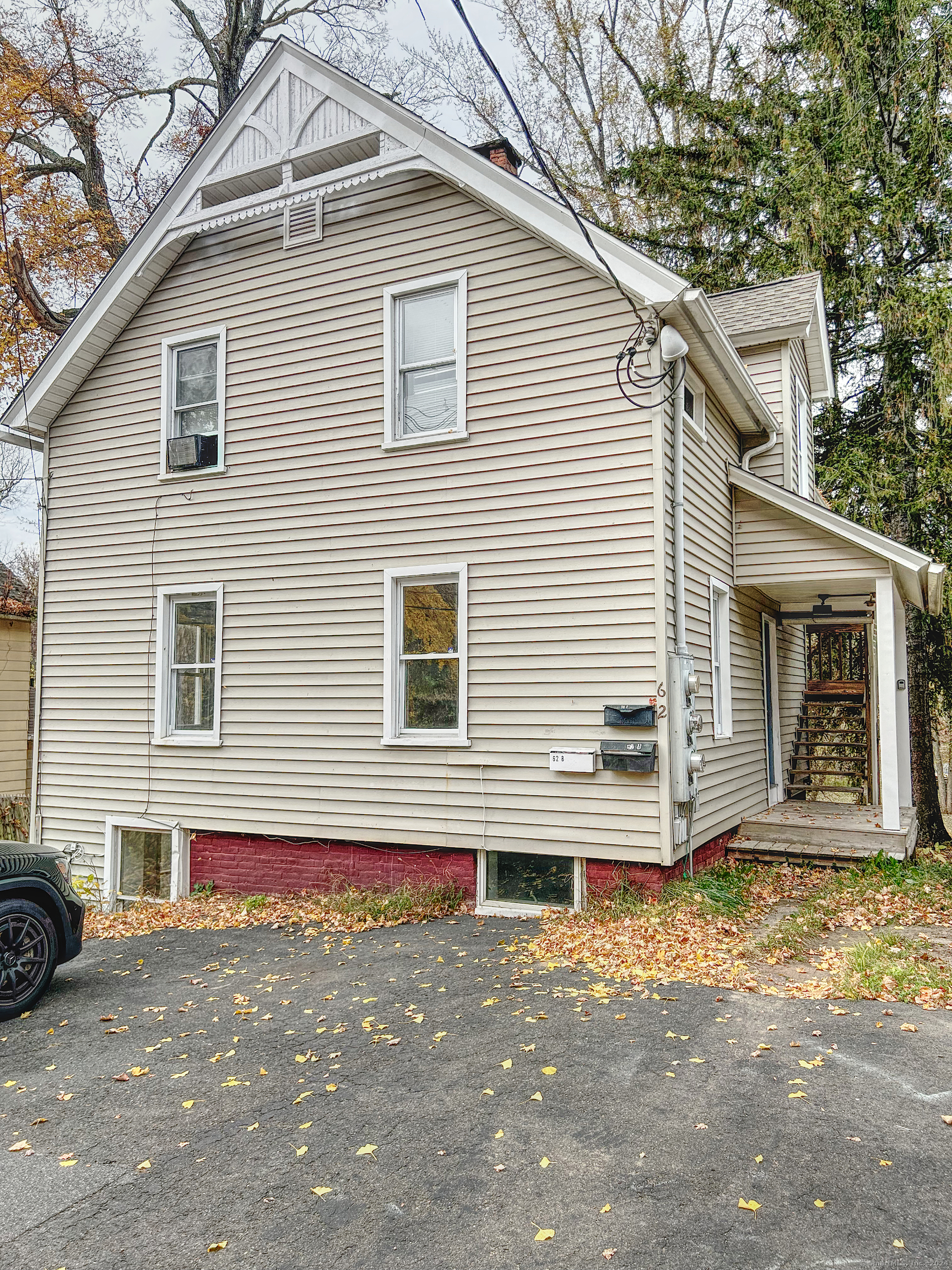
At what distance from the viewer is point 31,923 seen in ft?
21.1

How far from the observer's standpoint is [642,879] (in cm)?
799

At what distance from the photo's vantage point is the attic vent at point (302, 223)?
10.1 metres

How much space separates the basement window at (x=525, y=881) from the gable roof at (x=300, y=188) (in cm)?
520

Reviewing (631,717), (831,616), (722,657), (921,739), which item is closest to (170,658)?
(631,717)

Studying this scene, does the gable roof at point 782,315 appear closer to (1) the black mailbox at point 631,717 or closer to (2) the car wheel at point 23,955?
(1) the black mailbox at point 631,717

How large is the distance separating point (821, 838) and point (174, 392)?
9286mm

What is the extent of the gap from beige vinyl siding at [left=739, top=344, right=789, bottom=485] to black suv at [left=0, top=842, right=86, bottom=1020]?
9744 mm

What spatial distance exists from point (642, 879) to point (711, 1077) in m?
3.31

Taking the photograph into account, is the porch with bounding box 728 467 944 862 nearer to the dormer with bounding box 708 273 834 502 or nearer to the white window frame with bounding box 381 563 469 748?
the dormer with bounding box 708 273 834 502

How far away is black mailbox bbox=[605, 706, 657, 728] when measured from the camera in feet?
26.0

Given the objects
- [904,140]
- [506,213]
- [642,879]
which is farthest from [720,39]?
[642,879]

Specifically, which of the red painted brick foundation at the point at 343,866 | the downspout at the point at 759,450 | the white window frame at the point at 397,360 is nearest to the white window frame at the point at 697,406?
the downspout at the point at 759,450

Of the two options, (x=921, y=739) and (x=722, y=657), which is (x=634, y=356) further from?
(x=921, y=739)

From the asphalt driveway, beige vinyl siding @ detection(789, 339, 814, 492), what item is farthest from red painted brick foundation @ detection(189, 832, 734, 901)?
beige vinyl siding @ detection(789, 339, 814, 492)
